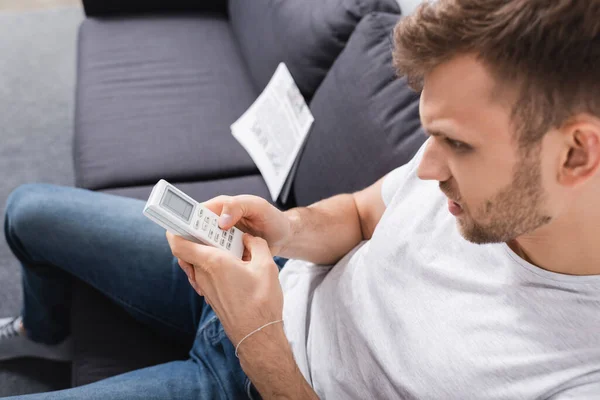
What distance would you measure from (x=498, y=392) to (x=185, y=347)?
0.65 metres

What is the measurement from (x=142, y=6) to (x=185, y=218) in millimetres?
1521

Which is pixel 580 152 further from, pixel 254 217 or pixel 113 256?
pixel 113 256

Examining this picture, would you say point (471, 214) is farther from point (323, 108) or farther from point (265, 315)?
point (323, 108)

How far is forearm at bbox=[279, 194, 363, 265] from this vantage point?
1017 millimetres

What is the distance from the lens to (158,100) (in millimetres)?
1720

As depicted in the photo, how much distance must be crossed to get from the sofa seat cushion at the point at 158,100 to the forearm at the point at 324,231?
551 mm

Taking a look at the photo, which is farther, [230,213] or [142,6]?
[142,6]

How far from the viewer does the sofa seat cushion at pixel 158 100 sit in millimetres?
1540

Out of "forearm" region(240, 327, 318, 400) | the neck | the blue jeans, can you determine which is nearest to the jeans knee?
the blue jeans

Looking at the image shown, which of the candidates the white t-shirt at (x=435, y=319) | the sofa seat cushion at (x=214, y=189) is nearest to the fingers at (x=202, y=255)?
the white t-shirt at (x=435, y=319)

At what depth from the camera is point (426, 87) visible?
740 mm

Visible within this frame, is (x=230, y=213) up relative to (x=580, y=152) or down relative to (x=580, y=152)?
down

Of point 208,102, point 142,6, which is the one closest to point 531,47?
point 208,102

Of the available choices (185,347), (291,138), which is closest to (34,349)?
(185,347)
